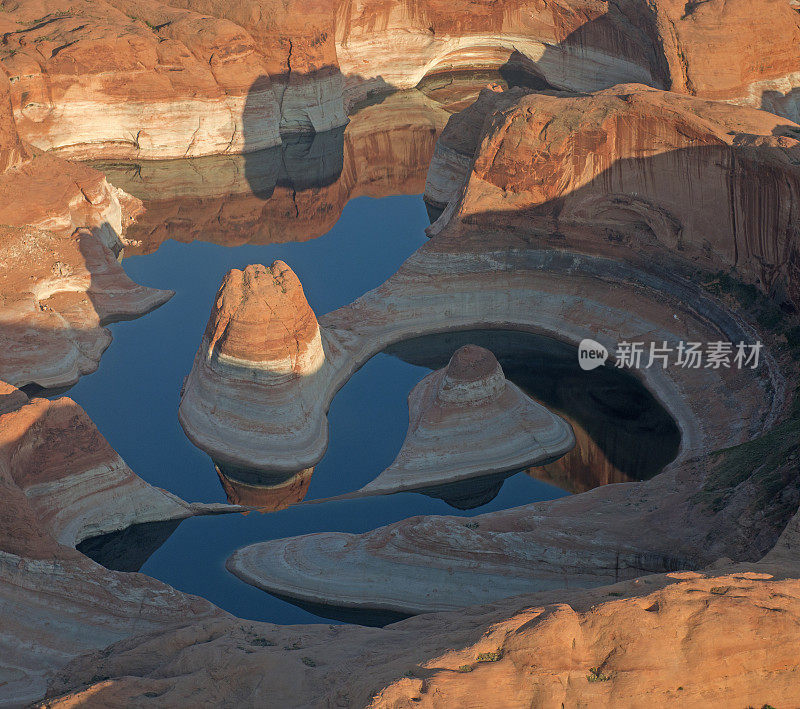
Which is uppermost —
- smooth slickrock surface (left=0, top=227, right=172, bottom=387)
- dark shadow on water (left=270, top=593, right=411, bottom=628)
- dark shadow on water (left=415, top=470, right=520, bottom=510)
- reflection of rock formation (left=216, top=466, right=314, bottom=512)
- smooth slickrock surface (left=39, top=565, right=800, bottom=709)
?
smooth slickrock surface (left=39, top=565, right=800, bottom=709)

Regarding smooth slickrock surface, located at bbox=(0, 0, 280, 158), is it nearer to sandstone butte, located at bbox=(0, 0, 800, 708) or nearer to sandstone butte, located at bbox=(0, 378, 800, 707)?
sandstone butte, located at bbox=(0, 0, 800, 708)

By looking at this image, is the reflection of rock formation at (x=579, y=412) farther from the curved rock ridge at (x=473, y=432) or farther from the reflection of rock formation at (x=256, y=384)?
the curved rock ridge at (x=473, y=432)

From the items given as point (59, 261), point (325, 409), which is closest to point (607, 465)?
point (325, 409)

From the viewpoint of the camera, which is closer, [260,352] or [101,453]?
[101,453]

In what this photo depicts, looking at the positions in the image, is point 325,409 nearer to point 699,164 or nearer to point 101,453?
point 101,453

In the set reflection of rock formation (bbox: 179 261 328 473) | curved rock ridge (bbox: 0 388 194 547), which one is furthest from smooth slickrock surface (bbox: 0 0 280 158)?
curved rock ridge (bbox: 0 388 194 547)

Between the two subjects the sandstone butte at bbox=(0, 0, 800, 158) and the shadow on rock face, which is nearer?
the sandstone butte at bbox=(0, 0, 800, 158)

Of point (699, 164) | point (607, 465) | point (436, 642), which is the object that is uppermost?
point (699, 164)

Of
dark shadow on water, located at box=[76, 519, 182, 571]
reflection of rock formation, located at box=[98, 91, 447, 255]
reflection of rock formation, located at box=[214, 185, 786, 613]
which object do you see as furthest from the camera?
reflection of rock formation, located at box=[98, 91, 447, 255]

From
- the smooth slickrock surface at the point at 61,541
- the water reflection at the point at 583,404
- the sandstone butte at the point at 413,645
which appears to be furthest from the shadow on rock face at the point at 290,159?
the sandstone butte at the point at 413,645
